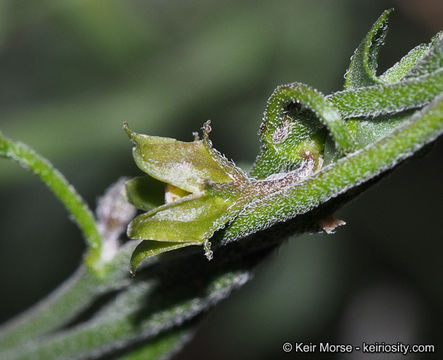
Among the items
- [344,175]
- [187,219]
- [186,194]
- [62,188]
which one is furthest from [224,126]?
[344,175]

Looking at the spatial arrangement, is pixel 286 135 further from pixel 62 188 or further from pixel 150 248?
pixel 62 188

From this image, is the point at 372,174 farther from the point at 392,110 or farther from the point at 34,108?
the point at 34,108

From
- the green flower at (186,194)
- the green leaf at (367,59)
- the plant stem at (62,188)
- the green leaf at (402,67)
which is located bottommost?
the green flower at (186,194)

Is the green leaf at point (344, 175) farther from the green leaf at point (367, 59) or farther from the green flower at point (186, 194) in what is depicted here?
the green leaf at point (367, 59)

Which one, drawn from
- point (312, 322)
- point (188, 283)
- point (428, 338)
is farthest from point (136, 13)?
point (428, 338)

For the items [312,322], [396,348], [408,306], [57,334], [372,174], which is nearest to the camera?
[372,174]

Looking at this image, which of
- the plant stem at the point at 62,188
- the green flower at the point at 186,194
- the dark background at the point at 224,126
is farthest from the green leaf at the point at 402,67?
the dark background at the point at 224,126
